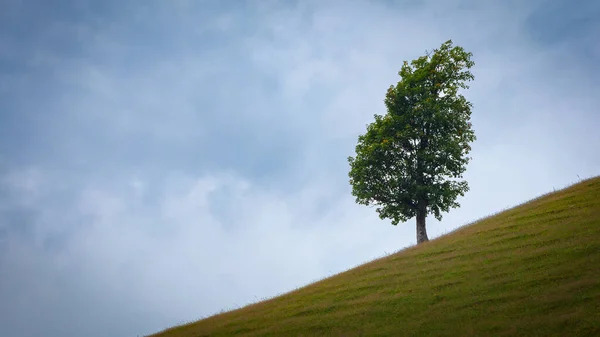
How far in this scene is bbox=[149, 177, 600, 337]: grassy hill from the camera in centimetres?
1338

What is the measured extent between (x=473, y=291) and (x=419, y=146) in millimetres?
22240

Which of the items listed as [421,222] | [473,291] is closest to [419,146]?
[421,222]

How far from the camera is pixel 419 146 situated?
37.5 m

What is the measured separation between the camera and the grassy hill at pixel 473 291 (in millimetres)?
13383

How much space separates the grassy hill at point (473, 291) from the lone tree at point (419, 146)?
25.2 feet

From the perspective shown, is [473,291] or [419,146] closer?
[473,291]

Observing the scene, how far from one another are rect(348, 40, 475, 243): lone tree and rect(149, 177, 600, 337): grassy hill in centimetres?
767

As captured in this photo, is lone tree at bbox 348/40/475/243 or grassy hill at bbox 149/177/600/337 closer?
grassy hill at bbox 149/177/600/337

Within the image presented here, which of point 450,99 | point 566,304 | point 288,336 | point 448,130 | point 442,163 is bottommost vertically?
point 566,304

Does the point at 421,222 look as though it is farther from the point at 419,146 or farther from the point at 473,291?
the point at 473,291

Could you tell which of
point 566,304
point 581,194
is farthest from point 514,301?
point 581,194

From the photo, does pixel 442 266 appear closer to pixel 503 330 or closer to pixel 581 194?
pixel 503 330

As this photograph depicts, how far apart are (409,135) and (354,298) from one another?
19.8m

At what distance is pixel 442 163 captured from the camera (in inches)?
1417
